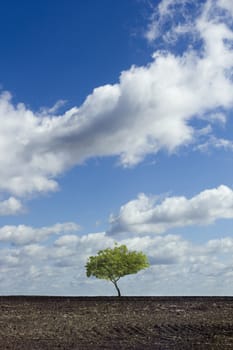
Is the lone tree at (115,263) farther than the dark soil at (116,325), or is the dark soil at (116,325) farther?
the lone tree at (115,263)

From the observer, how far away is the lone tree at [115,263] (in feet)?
171

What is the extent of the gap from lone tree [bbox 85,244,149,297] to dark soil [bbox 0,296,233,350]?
11559 mm

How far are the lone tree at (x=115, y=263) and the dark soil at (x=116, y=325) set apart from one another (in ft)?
37.9

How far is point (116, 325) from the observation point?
2744 centimetres

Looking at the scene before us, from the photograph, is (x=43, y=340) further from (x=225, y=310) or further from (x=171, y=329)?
(x=225, y=310)

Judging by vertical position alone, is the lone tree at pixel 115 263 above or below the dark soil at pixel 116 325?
above

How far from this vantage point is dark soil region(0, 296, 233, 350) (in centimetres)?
2277

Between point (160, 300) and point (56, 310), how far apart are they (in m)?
9.70

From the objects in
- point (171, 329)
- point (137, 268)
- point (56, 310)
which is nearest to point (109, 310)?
point (56, 310)

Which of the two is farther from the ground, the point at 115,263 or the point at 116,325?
the point at 115,263

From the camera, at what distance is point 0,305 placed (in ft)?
122

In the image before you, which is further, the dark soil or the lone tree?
the lone tree

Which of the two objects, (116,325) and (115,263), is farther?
(115,263)

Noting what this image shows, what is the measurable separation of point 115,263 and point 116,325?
966 inches
